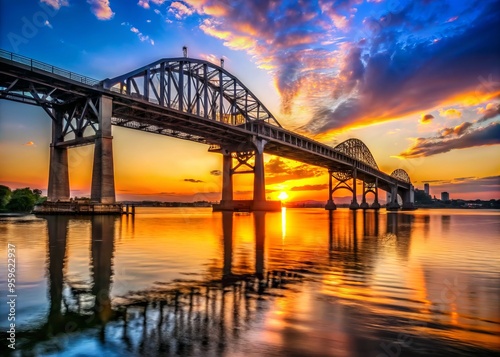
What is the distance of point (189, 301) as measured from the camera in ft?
24.2

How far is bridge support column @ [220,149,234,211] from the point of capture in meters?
Answer: 90.0

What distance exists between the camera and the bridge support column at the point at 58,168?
48594mm

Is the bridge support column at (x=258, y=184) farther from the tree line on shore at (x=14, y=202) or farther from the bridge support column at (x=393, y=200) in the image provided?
the bridge support column at (x=393, y=200)

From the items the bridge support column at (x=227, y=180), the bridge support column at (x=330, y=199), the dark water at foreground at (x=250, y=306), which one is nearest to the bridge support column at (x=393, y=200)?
the bridge support column at (x=330, y=199)

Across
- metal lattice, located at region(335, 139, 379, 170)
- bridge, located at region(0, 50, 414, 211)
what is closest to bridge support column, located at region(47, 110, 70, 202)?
bridge, located at region(0, 50, 414, 211)

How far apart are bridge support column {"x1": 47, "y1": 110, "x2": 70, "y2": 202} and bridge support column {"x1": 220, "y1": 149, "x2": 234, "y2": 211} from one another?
144 feet

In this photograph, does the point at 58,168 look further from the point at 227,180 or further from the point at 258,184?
the point at 227,180

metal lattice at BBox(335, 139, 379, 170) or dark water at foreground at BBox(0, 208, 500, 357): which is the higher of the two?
metal lattice at BBox(335, 139, 379, 170)

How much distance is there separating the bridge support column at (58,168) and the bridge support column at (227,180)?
144ft

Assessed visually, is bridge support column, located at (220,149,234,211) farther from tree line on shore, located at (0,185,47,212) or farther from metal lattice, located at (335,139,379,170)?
metal lattice, located at (335,139,379,170)

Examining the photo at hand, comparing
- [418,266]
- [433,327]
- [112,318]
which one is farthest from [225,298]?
[418,266]

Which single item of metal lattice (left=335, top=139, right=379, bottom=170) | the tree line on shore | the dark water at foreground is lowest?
the dark water at foreground

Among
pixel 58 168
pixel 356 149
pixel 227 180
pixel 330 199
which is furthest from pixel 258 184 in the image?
pixel 356 149

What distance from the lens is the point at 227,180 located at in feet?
300
